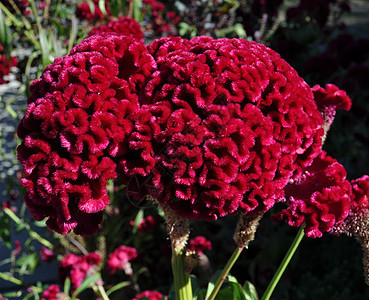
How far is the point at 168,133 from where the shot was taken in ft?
2.25

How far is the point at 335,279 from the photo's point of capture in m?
1.98

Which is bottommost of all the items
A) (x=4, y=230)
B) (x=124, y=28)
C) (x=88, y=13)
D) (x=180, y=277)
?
(x=4, y=230)

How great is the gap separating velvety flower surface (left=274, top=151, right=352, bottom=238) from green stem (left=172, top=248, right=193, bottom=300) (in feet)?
0.74

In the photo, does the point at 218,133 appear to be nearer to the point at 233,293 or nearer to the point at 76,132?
the point at 76,132

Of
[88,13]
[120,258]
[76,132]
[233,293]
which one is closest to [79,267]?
[120,258]

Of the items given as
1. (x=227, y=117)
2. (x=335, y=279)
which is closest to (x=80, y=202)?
(x=227, y=117)

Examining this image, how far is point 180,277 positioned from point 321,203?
34cm

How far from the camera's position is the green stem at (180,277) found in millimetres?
896

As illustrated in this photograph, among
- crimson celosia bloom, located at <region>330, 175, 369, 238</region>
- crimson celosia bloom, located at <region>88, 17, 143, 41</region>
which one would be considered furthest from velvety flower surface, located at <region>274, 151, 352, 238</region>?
crimson celosia bloom, located at <region>88, 17, 143, 41</region>

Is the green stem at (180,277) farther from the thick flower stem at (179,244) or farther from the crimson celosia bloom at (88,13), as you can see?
the crimson celosia bloom at (88,13)

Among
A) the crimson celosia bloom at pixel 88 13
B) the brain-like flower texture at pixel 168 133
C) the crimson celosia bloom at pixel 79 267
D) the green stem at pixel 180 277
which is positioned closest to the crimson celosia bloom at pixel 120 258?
the crimson celosia bloom at pixel 79 267

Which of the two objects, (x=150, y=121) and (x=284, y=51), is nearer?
(x=150, y=121)

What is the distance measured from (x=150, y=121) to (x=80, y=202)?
0.58ft

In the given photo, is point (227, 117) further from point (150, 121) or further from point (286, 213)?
point (286, 213)
